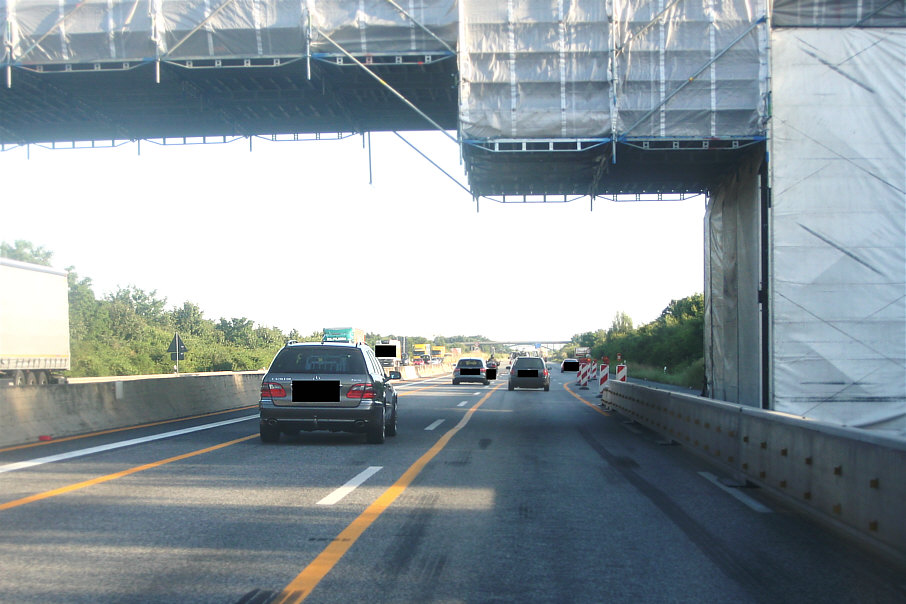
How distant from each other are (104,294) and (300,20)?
2976 inches

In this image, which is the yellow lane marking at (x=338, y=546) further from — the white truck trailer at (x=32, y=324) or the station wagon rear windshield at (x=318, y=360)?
the white truck trailer at (x=32, y=324)

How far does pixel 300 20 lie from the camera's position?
1659 centimetres

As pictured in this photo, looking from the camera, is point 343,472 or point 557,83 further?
point 557,83

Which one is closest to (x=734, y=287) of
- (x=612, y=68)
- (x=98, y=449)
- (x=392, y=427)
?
(x=612, y=68)

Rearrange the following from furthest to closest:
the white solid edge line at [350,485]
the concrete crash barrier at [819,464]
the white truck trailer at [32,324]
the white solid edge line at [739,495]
Answer: the white truck trailer at [32,324] → the white solid edge line at [350,485] → the white solid edge line at [739,495] → the concrete crash barrier at [819,464]

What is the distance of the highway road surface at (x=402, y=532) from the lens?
5.13 meters

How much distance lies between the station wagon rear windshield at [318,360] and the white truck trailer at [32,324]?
1870 cm

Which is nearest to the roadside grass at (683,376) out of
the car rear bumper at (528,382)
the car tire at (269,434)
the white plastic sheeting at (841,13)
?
the car rear bumper at (528,382)

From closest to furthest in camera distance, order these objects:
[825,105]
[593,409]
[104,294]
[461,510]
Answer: [461,510], [825,105], [593,409], [104,294]

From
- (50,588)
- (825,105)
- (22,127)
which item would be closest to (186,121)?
(22,127)

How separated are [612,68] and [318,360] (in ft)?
26.9

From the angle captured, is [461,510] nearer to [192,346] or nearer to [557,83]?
[557,83]

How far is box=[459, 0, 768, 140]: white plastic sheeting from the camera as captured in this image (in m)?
16.0

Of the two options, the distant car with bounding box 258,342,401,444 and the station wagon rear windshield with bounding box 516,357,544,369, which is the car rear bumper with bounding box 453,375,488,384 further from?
the distant car with bounding box 258,342,401,444
